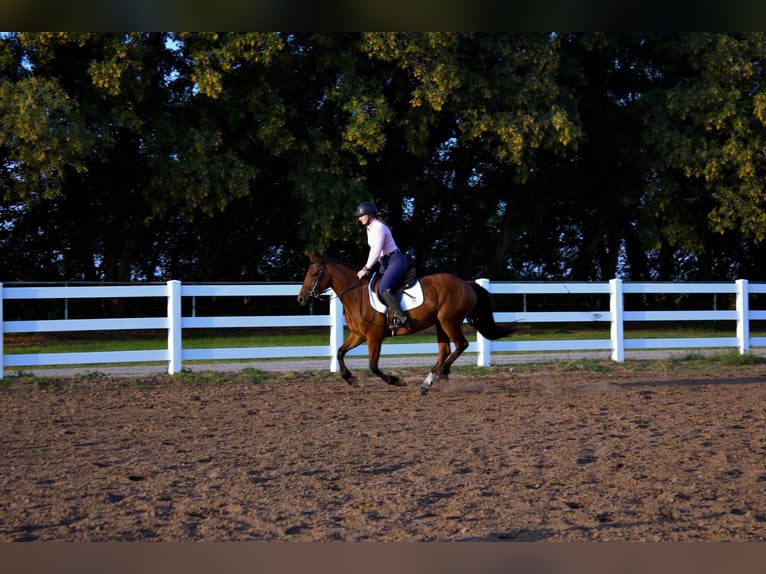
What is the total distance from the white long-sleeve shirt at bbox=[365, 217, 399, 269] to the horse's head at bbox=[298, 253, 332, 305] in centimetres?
69

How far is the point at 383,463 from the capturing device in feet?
22.0

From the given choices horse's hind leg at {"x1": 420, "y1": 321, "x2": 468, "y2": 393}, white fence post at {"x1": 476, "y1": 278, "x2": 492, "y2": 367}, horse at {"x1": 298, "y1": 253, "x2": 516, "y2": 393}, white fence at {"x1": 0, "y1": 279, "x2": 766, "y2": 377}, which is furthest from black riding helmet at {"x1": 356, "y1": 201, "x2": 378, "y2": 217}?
white fence post at {"x1": 476, "y1": 278, "x2": 492, "y2": 367}

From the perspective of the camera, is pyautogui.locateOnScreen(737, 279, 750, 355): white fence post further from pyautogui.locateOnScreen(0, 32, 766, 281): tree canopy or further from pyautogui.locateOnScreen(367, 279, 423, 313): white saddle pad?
pyautogui.locateOnScreen(367, 279, 423, 313): white saddle pad

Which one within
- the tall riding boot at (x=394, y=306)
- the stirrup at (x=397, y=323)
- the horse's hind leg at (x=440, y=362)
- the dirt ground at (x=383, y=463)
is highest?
the tall riding boot at (x=394, y=306)

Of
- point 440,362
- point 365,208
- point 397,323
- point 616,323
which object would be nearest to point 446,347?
point 440,362

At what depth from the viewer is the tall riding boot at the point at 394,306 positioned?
11.1 meters

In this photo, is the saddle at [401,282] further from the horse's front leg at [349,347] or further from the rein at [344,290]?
the horse's front leg at [349,347]

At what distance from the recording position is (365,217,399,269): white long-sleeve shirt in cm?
1091

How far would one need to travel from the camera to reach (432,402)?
34.6ft

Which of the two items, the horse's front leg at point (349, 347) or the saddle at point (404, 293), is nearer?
the saddle at point (404, 293)

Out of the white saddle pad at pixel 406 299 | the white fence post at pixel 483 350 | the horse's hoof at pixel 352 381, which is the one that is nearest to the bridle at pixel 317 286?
the white saddle pad at pixel 406 299

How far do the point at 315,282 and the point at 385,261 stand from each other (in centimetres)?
93

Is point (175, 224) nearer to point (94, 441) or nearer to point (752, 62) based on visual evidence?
point (752, 62)

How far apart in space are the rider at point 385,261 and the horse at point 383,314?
0.76ft
